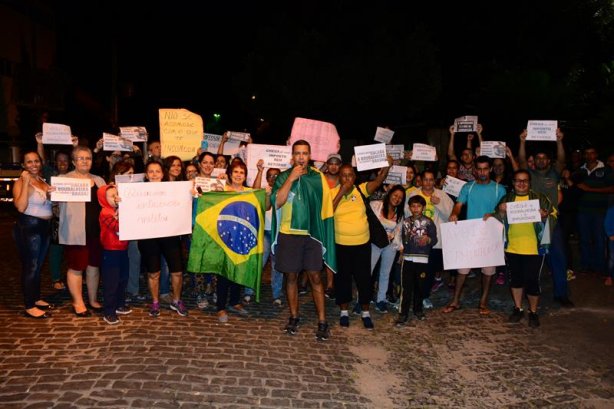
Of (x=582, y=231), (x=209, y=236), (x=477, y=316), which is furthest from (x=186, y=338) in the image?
(x=582, y=231)

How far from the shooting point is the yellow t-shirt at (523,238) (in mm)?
6543

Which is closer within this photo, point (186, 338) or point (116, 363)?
point (116, 363)

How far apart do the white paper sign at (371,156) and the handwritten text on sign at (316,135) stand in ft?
5.67

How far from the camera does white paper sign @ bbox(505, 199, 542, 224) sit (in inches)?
250

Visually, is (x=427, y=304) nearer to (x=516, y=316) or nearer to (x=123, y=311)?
(x=516, y=316)

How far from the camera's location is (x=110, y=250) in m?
6.37

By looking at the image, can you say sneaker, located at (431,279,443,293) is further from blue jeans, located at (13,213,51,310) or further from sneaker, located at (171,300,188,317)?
blue jeans, located at (13,213,51,310)

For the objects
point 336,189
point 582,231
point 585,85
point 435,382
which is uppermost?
point 585,85

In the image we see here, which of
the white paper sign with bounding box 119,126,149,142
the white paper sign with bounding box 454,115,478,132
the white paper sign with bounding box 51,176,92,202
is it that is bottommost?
the white paper sign with bounding box 51,176,92,202

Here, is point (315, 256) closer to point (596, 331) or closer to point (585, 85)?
point (596, 331)

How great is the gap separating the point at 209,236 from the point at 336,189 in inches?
67.1

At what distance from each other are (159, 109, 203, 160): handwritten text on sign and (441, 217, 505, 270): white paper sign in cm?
Result: 436

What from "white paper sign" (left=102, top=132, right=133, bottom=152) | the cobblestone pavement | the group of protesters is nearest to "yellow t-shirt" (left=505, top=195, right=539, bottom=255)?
the group of protesters

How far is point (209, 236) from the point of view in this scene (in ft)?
21.9
